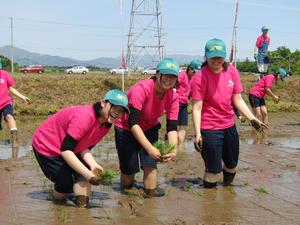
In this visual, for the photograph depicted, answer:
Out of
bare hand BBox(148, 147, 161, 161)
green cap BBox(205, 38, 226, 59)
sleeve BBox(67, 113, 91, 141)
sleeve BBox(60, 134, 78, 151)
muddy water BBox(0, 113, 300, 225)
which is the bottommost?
muddy water BBox(0, 113, 300, 225)

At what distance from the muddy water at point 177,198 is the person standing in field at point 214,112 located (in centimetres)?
46

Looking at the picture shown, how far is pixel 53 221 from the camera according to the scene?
16.9 feet

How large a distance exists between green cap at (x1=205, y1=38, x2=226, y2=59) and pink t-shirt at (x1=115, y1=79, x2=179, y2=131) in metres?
0.67

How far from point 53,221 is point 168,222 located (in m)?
1.14

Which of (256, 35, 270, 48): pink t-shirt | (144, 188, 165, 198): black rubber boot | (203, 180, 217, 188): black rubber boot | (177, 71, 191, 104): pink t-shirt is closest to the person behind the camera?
(144, 188, 165, 198): black rubber boot

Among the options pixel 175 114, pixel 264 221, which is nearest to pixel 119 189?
pixel 175 114

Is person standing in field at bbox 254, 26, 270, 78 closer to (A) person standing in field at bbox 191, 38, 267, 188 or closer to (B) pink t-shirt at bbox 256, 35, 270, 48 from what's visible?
(B) pink t-shirt at bbox 256, 35, 270, 48

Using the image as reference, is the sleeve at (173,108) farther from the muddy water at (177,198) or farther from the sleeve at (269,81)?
the sleeve at (269,81)

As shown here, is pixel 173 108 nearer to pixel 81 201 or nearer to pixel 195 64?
pixel 81 201

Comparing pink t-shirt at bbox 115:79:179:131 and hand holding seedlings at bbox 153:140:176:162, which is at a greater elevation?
pink t-shirt at bbox 115:79:179:131

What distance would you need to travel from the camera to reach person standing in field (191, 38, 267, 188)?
6594 mm

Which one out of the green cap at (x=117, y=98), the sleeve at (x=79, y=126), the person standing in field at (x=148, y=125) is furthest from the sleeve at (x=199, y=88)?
the sleeve at (x=79, y=126)

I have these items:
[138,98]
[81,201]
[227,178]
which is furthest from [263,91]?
[81,201]

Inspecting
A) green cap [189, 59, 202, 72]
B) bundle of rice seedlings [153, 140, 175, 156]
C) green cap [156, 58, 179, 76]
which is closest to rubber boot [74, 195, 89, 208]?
bundle of rice seedlings [153, 140, 175, 156]
